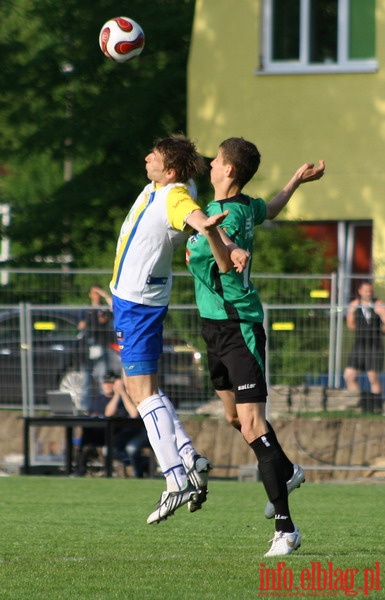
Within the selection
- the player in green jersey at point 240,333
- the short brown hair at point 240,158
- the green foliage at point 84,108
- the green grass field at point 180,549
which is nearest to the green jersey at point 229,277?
the player in green jersey at point 240,333

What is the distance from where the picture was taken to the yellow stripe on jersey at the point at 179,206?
7.39 meters

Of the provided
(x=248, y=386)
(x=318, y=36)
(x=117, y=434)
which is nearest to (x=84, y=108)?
(x=318, y=36)

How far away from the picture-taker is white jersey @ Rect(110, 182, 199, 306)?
7.67 m

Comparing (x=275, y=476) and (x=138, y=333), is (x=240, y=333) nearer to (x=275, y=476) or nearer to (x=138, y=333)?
(x=138, y=333)

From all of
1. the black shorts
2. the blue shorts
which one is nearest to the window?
the blue shorts

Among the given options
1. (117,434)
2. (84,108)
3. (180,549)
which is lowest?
(117,434)

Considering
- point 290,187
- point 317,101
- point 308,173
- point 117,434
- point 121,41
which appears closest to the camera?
point 290,187

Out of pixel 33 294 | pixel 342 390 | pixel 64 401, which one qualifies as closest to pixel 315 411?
pixel 342 390

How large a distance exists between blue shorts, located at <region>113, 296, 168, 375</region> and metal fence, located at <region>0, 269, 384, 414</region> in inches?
317

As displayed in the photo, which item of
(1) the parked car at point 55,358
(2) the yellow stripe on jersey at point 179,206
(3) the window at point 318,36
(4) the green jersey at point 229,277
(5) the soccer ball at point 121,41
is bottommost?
(1) the parked car at point 55,358

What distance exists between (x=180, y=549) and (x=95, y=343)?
29.6ft

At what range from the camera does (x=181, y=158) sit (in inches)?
310

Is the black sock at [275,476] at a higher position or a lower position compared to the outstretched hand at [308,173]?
lower

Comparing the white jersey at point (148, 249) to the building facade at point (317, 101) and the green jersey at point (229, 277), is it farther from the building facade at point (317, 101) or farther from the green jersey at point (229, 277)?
the building facade at point (317, 101)
